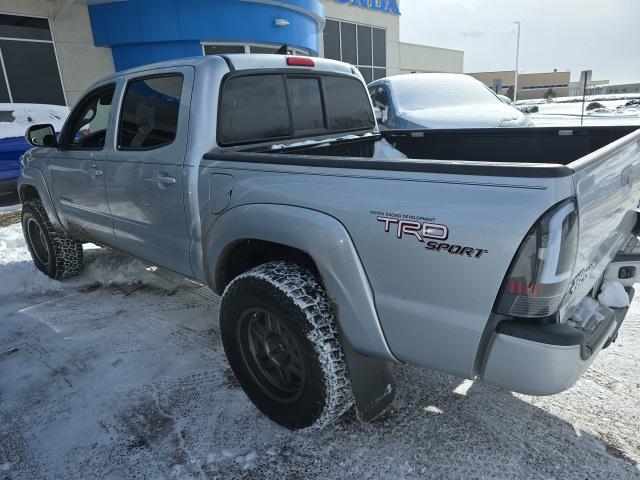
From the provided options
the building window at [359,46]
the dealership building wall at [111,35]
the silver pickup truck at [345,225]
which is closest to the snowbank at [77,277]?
the silver pickup truck at [345,225]

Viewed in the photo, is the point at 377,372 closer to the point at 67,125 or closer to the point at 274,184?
the point at 274,184

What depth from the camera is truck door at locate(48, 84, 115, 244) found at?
3.59 m

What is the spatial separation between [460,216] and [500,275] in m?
0.24

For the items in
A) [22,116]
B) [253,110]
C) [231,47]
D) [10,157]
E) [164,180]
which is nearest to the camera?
[164,180]

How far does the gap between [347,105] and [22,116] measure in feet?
27.2

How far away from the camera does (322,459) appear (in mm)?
2281

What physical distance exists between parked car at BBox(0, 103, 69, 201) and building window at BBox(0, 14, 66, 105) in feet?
11.8

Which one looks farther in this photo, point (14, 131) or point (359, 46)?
point (359, 46)

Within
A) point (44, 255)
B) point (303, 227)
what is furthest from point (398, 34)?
point (303, 227)

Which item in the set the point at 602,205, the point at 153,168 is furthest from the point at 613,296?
the point at 153,168

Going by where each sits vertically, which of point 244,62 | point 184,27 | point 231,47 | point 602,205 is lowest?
point 602,205

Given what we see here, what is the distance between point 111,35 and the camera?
1341 cm

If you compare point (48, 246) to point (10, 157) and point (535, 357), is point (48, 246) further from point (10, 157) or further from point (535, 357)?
point (10, 157)

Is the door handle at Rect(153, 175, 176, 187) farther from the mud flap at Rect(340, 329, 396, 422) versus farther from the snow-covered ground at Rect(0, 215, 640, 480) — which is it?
the mud flap at Rect(340, 329, 396, 422)
